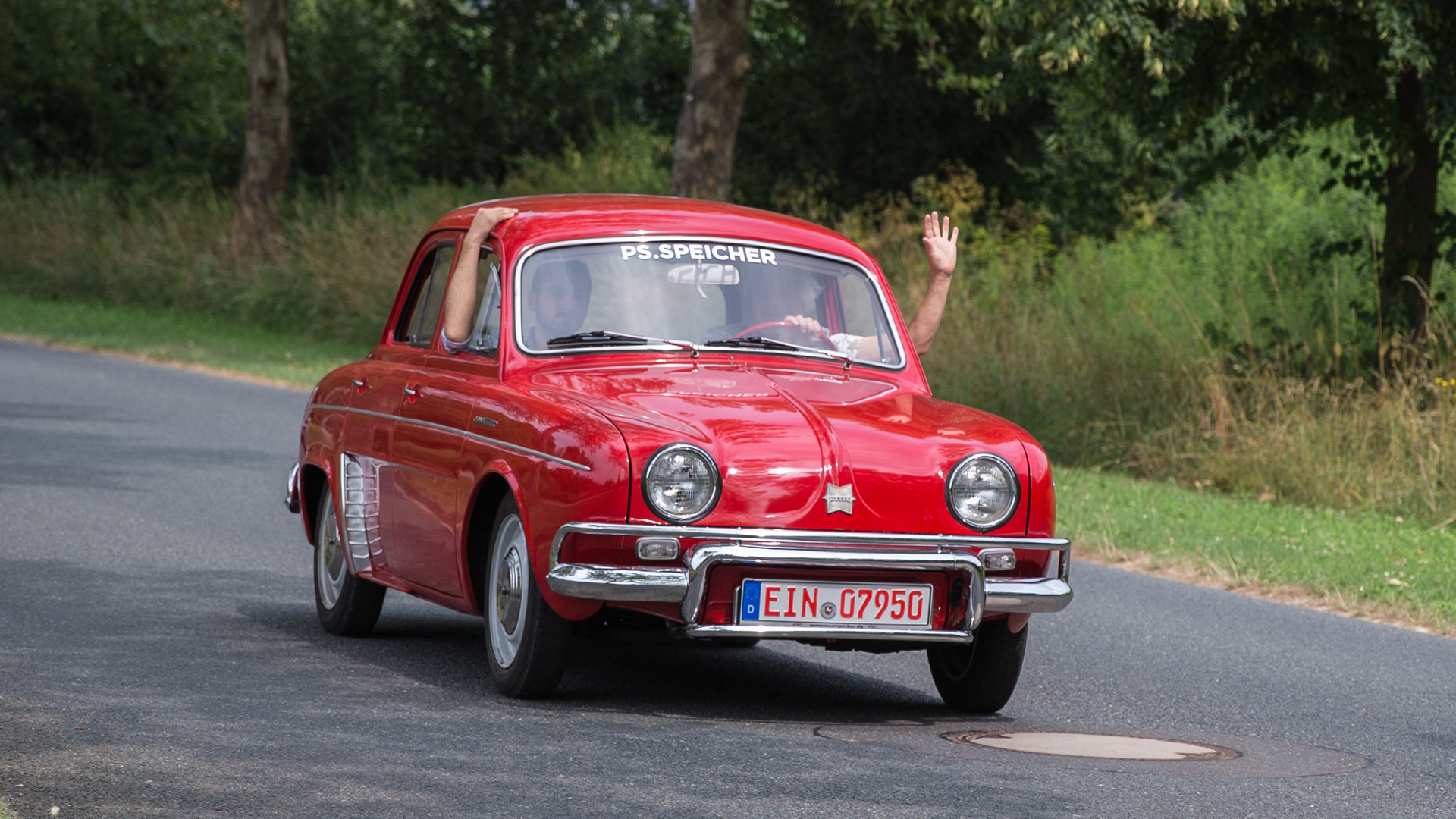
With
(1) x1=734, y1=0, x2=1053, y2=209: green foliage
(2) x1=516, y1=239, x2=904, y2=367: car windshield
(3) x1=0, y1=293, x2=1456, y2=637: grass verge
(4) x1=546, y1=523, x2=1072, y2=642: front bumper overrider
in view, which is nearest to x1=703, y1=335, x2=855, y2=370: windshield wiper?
(2) x1=516, y1=239, x2=904, y2=367: car windshield

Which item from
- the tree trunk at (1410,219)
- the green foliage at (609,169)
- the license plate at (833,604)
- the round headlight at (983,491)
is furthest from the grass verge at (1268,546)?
the green foliage at (609,169)

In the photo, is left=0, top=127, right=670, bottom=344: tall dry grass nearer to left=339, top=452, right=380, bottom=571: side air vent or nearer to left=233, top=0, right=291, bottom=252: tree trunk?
left=233, top=0, right=291, bottom=252: tree trunk

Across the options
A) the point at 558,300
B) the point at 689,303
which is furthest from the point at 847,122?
the point at 558,300

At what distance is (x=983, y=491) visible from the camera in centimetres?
613

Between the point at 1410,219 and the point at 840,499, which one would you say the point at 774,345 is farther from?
the point at 1410,219

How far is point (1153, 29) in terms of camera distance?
543 inches

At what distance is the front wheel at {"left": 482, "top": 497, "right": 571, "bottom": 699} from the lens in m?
6.10

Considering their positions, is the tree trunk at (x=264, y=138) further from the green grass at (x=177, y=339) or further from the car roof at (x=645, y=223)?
the car roof at (x=645, y=223)

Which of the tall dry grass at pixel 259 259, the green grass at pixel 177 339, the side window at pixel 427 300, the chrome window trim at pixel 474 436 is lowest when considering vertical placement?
the green grass at pixel 177 339

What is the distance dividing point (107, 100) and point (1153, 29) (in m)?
34.2

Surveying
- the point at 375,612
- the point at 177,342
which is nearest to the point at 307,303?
the point at 177,342

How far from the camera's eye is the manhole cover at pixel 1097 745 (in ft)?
19.4

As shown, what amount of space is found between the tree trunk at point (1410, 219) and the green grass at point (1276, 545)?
3277 millimetres

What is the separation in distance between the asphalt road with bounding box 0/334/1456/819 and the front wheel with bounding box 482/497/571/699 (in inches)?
4.1
